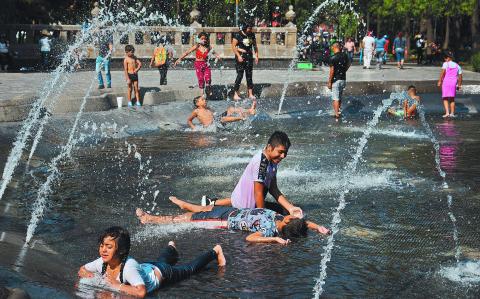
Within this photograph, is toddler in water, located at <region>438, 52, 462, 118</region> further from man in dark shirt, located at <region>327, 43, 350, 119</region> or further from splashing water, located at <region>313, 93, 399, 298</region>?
splashing water, located at <region>313, 93, 399, 298</region>

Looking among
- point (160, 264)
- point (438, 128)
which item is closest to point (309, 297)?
point (160, 264)

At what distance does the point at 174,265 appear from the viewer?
777 cm

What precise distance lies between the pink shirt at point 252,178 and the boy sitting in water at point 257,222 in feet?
0.41

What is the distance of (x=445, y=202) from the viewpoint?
10547 mm

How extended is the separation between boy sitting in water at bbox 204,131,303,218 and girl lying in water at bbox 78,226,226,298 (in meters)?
1.74

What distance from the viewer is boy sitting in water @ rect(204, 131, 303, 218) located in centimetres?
876

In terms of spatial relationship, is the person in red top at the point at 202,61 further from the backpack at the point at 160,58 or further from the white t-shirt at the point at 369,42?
the white t-shirt at the point at 369,42

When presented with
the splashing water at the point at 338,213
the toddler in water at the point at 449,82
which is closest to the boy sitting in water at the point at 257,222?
the splashing water at the point at 338,213

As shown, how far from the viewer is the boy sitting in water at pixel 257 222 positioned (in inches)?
340

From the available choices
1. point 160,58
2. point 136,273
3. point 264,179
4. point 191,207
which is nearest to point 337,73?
point 160,58

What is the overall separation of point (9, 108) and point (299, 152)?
5.27 meters

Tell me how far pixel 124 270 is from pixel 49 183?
5260 mm

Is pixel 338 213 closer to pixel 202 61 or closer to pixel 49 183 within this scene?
pixel 49 183

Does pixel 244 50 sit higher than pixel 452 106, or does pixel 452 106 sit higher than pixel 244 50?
pixel 244 50
